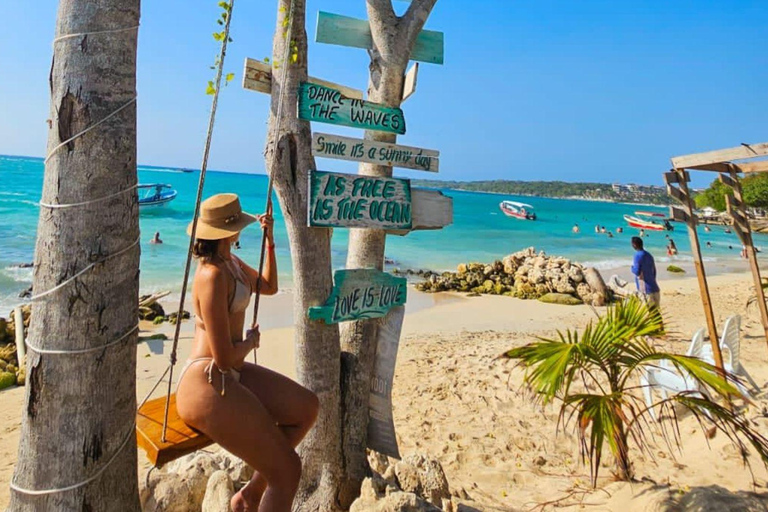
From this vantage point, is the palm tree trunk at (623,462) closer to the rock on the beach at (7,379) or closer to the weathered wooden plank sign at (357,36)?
the weathered wooden plank sign at (357,36)

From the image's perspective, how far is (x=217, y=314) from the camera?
6.88 ft

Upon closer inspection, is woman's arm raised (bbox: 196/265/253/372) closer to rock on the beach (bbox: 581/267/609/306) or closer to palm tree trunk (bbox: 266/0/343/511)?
palm tree trunk (bbox: 266/0/343/511)

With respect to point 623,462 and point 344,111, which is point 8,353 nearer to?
point 344,111

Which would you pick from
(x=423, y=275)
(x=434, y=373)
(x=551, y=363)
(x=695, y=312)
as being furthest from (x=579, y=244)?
(x=551, y=363)

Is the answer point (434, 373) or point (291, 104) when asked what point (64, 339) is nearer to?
point (291, 104)

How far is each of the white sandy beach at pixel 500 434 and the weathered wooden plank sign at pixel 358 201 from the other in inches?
80.9

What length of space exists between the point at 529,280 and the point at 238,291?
1345cm

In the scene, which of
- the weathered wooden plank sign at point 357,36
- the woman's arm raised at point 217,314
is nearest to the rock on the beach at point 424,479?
the woman's arm raised at point 217,314

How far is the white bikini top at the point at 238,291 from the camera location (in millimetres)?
2270

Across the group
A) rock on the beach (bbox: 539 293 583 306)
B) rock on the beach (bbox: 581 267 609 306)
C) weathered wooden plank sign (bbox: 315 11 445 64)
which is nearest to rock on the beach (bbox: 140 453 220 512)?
weathered wooden plank sign (bbox: 315 11 445 64)

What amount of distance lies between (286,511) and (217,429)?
50 cm

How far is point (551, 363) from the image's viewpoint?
305cm

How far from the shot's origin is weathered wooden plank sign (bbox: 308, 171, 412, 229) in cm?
295

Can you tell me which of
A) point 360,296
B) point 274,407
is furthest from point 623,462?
point 274,407
